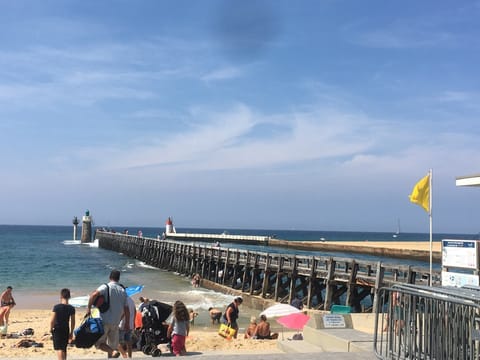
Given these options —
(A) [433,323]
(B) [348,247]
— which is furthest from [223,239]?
(A) [433,323]

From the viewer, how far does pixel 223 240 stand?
322 ft

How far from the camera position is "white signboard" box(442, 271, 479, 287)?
32.2 feet

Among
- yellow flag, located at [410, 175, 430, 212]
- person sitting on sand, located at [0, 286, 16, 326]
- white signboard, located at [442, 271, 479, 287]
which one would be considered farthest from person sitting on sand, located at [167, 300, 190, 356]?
person sitting on sand, located at [0, 286, 16, 326]

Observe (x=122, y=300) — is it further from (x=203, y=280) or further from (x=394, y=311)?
(x=203, y=280)

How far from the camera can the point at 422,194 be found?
13031 millimetres

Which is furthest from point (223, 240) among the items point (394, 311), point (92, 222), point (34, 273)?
point (394, 311)

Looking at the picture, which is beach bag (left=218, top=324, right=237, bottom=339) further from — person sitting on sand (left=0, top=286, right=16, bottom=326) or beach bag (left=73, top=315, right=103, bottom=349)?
beach bag (left=73, top=315, right=103, bottom=349)

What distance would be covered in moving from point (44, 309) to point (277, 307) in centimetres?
1465

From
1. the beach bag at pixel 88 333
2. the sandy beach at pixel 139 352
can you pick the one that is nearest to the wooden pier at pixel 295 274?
the sandy beach at pixel 139 352

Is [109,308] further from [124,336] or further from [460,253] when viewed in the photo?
[460,253]

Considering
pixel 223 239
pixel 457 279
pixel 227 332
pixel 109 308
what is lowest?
pixel 223 239

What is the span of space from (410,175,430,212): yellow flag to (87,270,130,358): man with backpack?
784 centimetres

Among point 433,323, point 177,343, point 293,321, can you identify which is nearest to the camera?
point 433,323

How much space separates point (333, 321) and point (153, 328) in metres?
3.54
